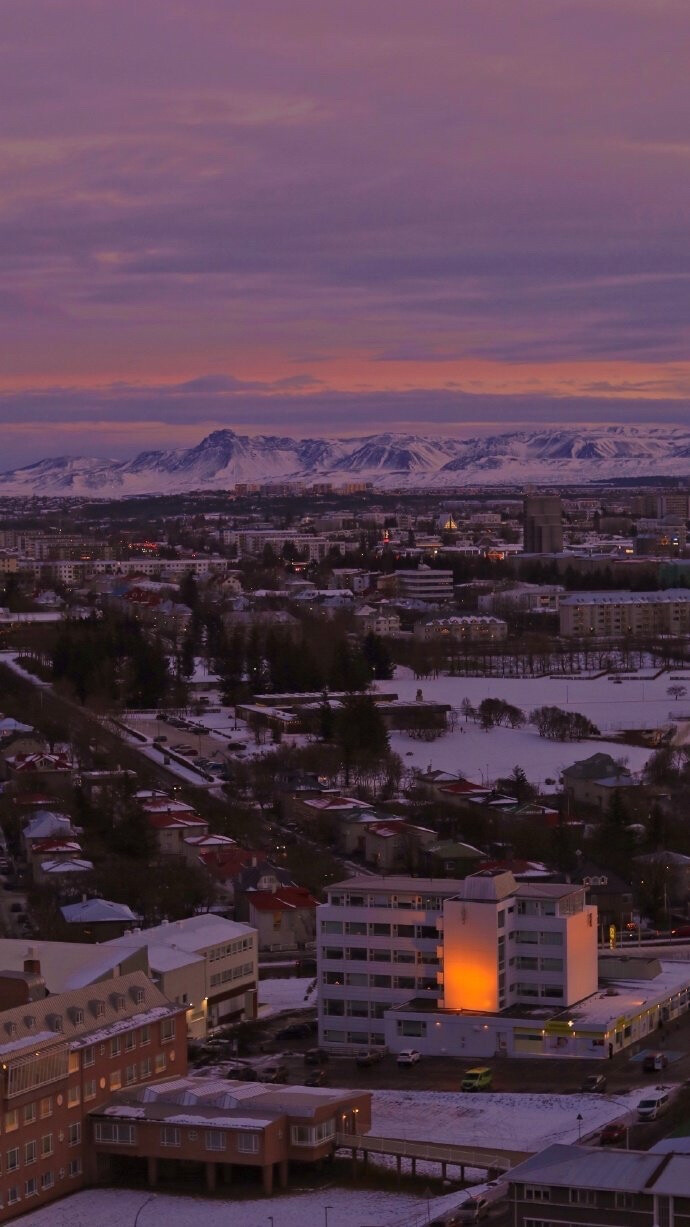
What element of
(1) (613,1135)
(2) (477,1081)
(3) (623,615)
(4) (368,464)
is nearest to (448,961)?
(2) (477,1081)

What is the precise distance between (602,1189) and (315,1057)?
3.32m

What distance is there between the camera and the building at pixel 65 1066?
8055 millimetres

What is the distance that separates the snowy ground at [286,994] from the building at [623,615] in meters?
20.5

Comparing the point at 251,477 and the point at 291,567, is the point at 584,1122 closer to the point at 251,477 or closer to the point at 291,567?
the point at 291,567

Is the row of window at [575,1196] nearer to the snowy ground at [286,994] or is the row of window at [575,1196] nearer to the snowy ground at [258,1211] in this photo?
the snowy ground at [258,1211]

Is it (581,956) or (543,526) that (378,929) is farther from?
(543,526)

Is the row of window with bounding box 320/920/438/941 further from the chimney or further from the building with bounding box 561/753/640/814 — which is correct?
the building with bounding box 561/753/640/814

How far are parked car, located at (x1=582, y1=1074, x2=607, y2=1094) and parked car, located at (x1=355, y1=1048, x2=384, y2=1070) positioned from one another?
1.17 meters

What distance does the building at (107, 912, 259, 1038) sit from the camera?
34.4 feet

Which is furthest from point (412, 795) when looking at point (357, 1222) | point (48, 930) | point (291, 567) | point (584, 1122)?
point (291, 567)

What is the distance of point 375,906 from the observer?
10.9 m

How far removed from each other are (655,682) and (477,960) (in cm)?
1429

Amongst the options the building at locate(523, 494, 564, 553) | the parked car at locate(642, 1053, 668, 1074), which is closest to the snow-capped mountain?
the building at locate(523, 494, 564, 553)

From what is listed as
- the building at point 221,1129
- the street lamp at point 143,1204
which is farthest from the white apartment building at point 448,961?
the street lamp at point 143,1204
